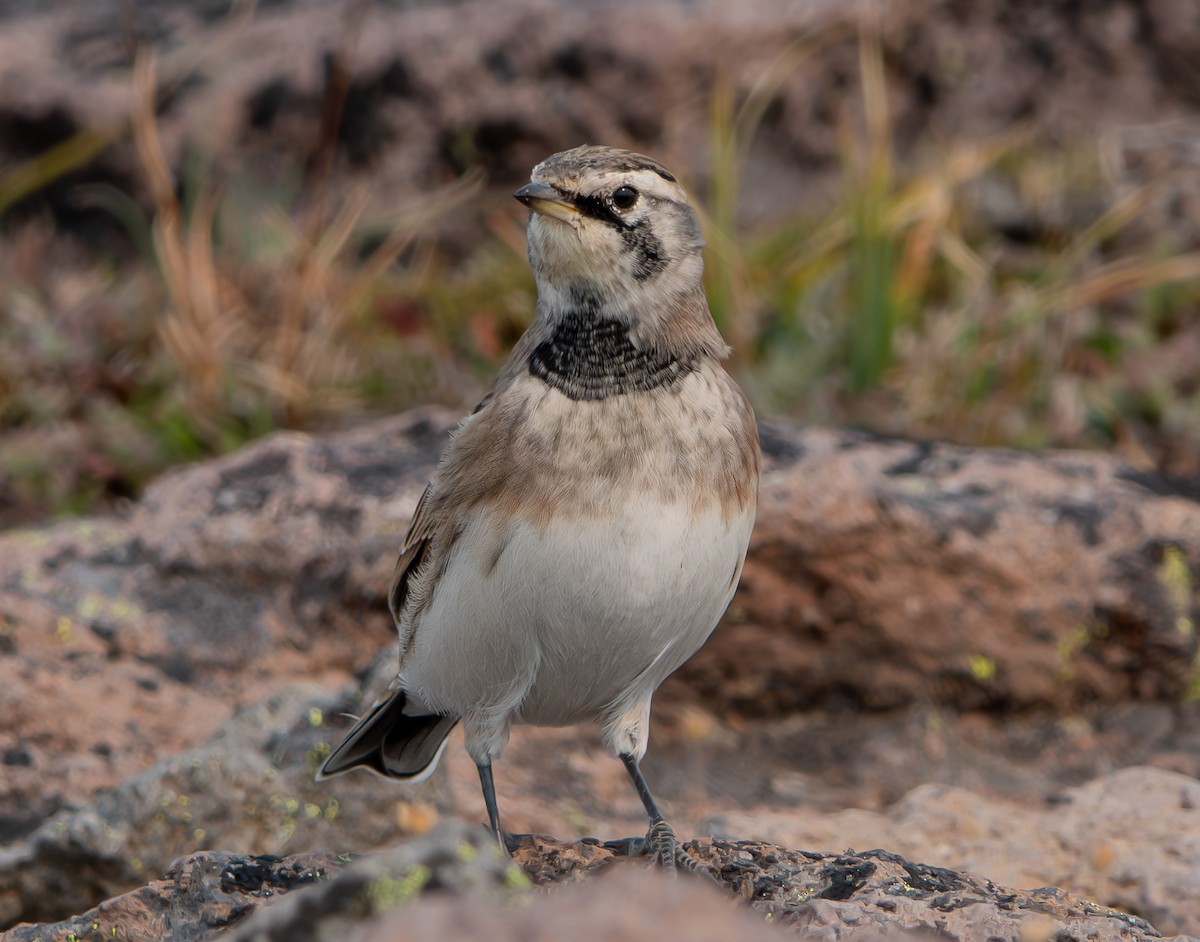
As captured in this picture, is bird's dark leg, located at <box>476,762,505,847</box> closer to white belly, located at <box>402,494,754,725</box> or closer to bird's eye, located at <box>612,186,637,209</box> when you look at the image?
white belly, located at <box>402,494,754,725</box>

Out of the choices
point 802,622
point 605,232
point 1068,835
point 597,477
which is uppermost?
point 605,232

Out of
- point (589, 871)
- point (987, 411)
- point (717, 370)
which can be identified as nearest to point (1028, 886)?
point (589, 871)

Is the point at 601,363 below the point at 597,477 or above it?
above

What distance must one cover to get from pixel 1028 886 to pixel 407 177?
629 cm

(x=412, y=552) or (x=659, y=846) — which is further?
(x=412, y=552)

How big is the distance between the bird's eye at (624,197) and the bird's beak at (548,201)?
99 mm

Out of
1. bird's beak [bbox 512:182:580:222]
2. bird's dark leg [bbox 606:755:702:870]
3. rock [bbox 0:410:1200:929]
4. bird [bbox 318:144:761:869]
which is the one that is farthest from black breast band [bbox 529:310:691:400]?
rock [bbox 0:410:1200:929]

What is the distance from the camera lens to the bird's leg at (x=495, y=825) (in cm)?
371

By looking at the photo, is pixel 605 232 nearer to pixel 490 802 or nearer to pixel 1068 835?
pixel 490 802

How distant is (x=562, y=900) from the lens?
1970 mm

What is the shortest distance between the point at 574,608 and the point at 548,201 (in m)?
0.97

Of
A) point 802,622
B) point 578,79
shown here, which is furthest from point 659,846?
point 578,79

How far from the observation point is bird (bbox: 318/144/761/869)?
349 centimetres

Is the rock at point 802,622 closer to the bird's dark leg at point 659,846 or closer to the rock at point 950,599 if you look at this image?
the rock at point 950,599
